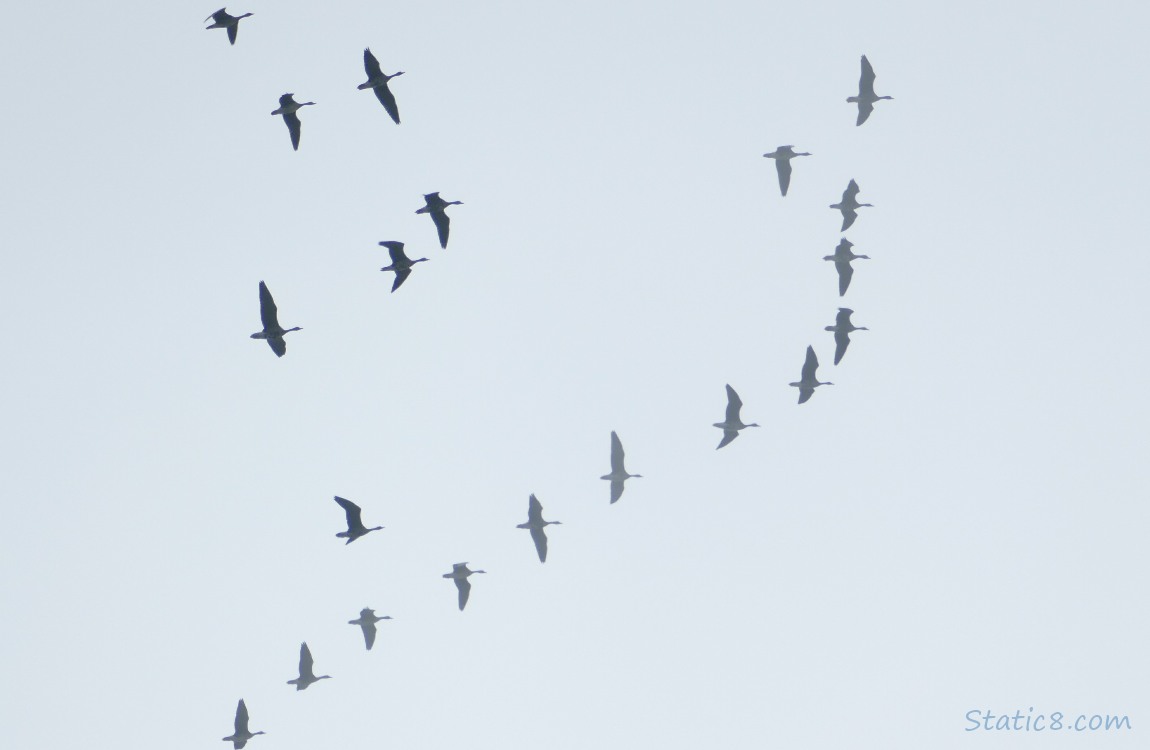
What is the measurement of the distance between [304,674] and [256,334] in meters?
12.0

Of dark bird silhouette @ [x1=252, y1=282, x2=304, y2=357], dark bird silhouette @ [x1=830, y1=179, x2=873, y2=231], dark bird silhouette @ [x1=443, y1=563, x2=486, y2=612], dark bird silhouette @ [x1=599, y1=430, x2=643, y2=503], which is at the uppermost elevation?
dark bird silhouette @ [x1=830, y1=179, x2=873, y2=231]

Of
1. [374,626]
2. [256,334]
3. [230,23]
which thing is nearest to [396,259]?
[256,334]

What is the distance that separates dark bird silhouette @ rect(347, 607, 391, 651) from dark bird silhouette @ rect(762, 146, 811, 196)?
17.6 m

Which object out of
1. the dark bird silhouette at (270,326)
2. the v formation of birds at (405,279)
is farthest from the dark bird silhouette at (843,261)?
the dark bird silhouette at (270,326)

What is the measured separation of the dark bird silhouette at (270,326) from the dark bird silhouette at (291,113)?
4681 millimetres

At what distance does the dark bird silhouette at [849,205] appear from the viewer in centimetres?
6462

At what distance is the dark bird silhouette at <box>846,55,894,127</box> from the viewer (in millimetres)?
63906

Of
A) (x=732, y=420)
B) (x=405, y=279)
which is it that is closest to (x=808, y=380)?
(x=732, y=420)

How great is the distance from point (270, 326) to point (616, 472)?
13273mm

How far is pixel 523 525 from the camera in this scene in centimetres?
6391

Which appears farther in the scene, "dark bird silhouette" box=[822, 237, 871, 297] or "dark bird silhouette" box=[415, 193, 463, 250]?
"dark bird silhouette" box=[822, 237, 871, 297]

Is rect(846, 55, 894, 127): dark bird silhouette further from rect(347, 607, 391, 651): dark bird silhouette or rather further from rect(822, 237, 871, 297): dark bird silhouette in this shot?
rect(347, 607, 391, 651): dark bird silhouette

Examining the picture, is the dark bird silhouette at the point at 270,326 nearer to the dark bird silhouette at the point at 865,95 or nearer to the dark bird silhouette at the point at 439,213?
the dark bird silhouette at the point at 439,213

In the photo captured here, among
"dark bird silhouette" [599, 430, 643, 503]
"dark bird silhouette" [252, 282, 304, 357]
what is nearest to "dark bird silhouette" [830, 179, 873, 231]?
"dark bird silhouette" [599, 430, 643, 503]
